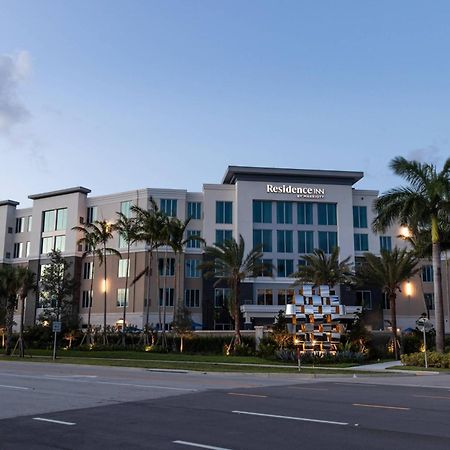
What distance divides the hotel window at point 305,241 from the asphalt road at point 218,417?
150ft

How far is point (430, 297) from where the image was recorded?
214 feet

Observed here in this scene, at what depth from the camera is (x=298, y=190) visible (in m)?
64.8

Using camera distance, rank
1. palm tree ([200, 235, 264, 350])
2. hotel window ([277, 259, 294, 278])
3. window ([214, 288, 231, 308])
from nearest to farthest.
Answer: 1. palm tree ([200, 235, 264, 350])
2. window ([214, 288, 231, 308])
3. hotel window ([277, 259, 294, 278])

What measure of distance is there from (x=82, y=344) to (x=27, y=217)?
101 ft

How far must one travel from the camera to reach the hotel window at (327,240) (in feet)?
211

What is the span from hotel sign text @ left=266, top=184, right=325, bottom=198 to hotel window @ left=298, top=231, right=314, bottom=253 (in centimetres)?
434

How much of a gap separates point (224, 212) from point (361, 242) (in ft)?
54.4

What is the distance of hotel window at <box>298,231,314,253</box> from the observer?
211ft

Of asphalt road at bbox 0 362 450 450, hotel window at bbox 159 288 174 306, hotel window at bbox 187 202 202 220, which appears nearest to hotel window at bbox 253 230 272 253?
hotel window at bbox 187 202 202 220

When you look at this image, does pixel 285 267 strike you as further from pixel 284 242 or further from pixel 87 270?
pixel 87 270

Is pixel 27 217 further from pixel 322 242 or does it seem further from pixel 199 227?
pixel 322 242

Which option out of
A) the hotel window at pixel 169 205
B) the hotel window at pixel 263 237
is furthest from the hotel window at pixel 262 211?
the hotel window at pixel 169 205

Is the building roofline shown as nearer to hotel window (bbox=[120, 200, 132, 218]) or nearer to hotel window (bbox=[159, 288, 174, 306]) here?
hotel window (bbox=[120, 200, 132, 218])

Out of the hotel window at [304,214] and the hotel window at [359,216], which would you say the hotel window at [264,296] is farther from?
the hotel window at [359,216]
